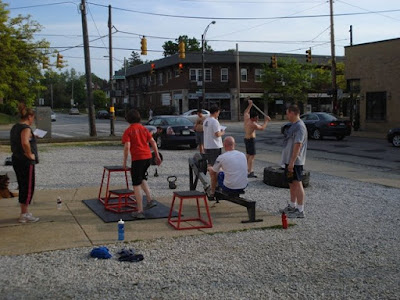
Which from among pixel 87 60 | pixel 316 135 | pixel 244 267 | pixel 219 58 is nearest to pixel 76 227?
pixel 244 267

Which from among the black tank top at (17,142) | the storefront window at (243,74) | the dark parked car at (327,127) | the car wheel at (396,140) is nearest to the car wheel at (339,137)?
the dark parked car at (327,127)

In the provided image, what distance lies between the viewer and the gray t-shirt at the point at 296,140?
7.65 metres

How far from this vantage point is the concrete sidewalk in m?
6.27

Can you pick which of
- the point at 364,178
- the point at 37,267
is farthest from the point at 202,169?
the point at 364,178

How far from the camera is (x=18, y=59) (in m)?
25.7

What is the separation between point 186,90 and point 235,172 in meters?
51.7

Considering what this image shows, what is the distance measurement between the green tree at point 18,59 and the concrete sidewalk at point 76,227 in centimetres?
1773

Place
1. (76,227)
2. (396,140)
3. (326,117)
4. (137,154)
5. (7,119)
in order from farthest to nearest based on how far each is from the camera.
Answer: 1. (7,119)
2. (326,117)
3. (396,140)
4. (137,154)
5. (76,227)

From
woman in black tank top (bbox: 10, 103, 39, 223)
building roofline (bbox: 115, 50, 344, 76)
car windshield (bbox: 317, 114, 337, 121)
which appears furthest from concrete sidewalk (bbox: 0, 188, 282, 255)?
building roofline (bbox: 115, 50, 344, 76)

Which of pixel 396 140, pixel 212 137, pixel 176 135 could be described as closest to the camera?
pixel 212 137

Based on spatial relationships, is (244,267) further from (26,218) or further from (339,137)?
(339,137)

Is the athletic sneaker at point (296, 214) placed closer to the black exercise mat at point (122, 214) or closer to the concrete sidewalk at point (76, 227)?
the concrete sidewalk at point (76, 227)

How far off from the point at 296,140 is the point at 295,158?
28cm

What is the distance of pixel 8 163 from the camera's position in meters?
15.0
